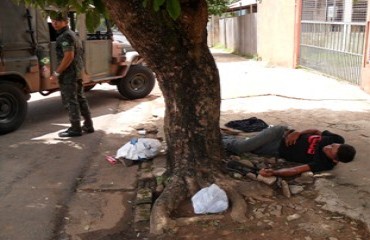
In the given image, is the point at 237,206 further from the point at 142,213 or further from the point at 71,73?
the point at 71,73

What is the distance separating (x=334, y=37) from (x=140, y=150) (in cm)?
721

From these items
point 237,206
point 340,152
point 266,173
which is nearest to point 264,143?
point 266,173

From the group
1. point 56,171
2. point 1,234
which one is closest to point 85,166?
point 56,171

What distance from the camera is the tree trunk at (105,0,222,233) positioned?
3516mm

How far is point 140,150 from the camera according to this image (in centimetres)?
491

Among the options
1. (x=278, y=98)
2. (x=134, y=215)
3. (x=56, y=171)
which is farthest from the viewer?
(x=278, y=98)

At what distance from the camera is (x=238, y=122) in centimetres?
622

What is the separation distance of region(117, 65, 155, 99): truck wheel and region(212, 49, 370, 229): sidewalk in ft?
5.47

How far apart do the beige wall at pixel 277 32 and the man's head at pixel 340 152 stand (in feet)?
30.1

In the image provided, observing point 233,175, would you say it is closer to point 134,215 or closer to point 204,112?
point 204,112

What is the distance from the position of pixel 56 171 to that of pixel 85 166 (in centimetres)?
33

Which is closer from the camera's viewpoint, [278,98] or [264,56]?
[278,98]

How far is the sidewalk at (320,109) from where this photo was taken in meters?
3.86

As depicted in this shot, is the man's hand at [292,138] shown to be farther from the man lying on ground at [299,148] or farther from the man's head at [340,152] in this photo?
the man's head at [340,152]
